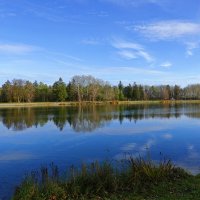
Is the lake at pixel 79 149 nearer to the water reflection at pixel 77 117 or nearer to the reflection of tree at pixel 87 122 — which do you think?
the reflection of tree at pixel 87 122

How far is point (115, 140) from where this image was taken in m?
24.1

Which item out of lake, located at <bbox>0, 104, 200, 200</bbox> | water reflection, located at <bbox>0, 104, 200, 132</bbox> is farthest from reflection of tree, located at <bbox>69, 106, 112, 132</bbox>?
lake, located at <bbox>0, 104, 200, 200</bbox>

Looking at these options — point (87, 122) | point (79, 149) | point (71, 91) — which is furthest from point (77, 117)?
point (71, 91)

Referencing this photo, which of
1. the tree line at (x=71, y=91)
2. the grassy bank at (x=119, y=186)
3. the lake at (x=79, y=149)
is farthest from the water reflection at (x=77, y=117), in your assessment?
the tree line at (x=71, y=91)

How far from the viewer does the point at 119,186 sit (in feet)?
33.5

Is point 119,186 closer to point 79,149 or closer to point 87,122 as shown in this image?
point 79,149

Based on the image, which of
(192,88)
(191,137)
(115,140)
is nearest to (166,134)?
Answer: (191,137)

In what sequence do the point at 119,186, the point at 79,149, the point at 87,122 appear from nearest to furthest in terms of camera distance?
1. the point at 119,186
2. the point at 79,149
3. the point at 87,122

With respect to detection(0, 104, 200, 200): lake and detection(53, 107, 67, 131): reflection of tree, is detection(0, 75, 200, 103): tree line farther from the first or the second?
A: detection(0, 104, 200, 200): lake

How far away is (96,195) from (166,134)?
18647mm

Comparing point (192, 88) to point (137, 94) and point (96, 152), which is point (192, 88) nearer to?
point (137, 94)

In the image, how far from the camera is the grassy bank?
919 centimetres

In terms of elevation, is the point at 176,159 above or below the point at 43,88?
below

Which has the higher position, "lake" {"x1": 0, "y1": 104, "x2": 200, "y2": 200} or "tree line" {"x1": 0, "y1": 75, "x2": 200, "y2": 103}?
"tree line" {"x1": 0, "y1": 75, "x2": 200, "y2": 103}
